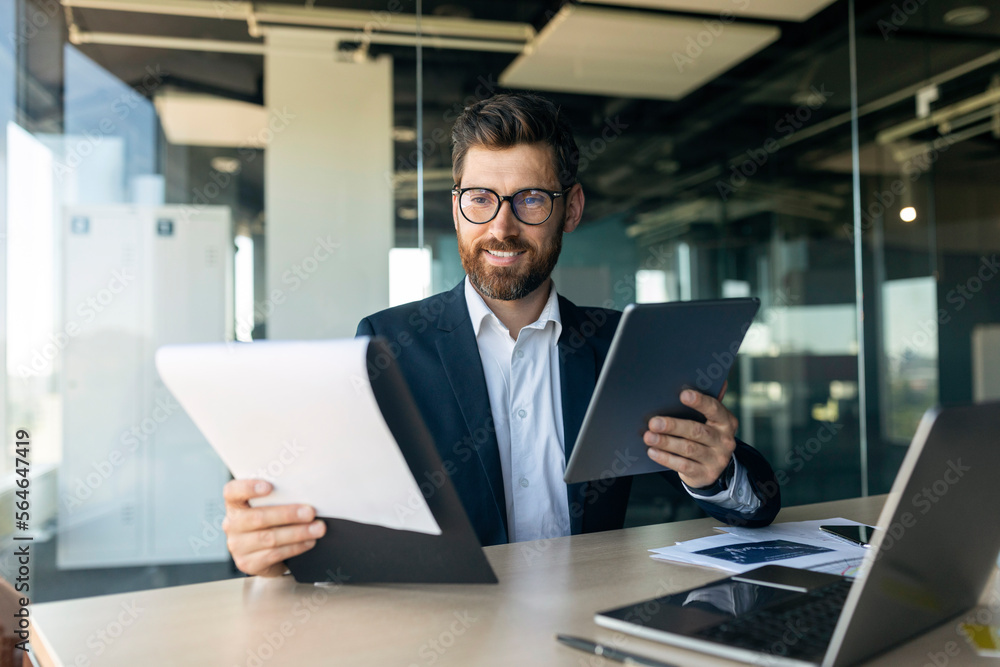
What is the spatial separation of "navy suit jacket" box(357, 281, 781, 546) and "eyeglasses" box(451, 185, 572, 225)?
0.22 m

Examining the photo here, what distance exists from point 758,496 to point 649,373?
0.49 meters

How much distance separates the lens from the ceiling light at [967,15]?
443 centimetres

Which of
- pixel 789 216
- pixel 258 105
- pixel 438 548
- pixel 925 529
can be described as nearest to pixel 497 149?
pixel 438 548

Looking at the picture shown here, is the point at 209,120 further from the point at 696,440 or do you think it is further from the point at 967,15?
the point at 967,15

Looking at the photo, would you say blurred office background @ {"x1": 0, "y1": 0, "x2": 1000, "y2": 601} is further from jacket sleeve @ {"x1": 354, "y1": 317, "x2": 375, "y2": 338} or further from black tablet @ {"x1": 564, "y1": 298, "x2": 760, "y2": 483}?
black tablet @ {"x1": 564, "y1": 298, "x2": 760, "y2": 483}

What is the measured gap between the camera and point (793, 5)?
394cm

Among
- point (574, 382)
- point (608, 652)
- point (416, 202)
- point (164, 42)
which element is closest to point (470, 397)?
point (574, 382)

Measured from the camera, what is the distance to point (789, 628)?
2.89 ft

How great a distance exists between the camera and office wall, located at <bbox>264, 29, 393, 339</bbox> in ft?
11.9

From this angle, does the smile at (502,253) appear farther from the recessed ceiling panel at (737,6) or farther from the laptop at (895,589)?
the recessed ceiling panel at (737,6)

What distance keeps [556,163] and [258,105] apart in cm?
229

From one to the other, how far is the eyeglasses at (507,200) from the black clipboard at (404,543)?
3.31 ft

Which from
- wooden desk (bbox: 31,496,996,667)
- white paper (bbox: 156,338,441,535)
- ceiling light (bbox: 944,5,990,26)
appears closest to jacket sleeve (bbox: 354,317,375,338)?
wooden desk (bbox: 31,496,996,667)

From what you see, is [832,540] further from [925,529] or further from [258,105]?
[258,105]
